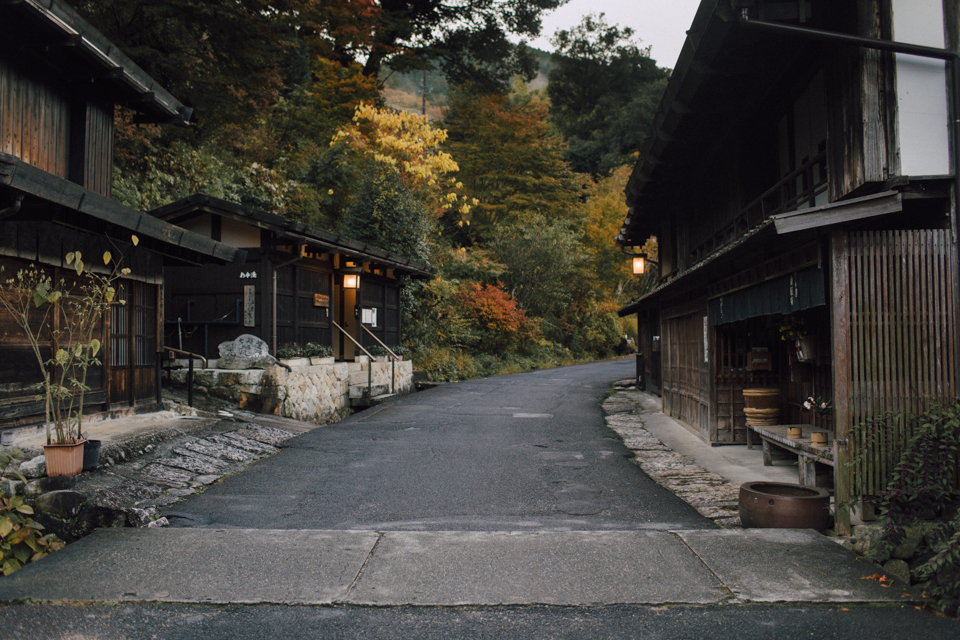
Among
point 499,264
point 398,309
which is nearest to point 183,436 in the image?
point 398,309

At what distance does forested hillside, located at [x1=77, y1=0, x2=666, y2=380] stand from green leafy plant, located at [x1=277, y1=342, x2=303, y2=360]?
591cm

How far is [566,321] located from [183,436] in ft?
100

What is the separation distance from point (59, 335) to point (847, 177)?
9.20m

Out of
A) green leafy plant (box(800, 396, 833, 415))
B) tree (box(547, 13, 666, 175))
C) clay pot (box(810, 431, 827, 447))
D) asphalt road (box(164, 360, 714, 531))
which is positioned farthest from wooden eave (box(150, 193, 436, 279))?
tree (box(547, 13, 666, 175))

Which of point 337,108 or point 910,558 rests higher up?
point 337,108

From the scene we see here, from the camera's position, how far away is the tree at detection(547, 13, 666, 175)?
142 feet

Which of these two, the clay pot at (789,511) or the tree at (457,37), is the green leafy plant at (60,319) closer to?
the clay pot at (789,511)

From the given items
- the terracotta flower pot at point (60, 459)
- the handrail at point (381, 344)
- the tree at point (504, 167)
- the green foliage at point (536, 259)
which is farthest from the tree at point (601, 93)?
the terracotta flower pot at point (60, 459)

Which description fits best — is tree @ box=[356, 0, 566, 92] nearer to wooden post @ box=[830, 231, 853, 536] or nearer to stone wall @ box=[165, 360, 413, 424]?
stone wall @ box=[165, 360, 413, 424]

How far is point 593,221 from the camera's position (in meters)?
40.5

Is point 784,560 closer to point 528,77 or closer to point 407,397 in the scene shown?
point 407,397

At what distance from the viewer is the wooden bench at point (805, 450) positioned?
6.27m

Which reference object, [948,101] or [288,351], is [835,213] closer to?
[948,101]

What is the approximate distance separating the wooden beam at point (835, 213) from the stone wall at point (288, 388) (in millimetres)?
10724
